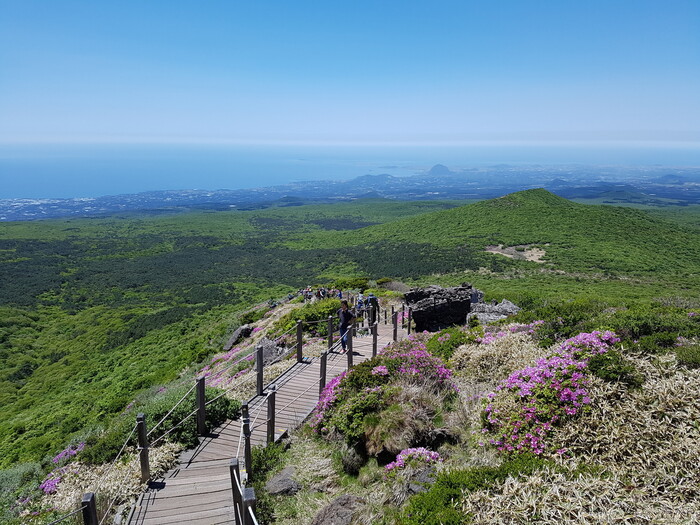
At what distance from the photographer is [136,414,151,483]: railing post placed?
693 centimetres

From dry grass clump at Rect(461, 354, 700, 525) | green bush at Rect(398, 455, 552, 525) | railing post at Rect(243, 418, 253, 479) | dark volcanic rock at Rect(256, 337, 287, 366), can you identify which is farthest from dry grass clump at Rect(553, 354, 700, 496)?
dark volcanic rock at Rect(256, 337, 287, 366)

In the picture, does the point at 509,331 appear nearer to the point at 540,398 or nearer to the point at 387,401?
the point at 540,398

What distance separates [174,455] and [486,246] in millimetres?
57578

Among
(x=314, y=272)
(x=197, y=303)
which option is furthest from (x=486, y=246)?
(x=197, y=303)

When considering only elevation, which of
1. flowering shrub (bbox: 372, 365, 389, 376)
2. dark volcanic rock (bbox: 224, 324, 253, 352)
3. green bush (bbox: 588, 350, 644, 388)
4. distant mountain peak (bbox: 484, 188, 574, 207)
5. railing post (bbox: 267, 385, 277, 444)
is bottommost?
dark volcanic rock (bbox: 224, 324, 253, 352)

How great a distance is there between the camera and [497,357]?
10.6m

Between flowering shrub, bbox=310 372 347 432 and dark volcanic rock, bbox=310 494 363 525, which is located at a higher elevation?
dark volcanic rock, bbox=310 494 363 525

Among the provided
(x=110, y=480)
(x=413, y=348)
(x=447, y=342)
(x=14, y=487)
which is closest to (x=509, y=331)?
(x=447, y=342)

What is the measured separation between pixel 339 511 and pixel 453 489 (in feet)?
5.76

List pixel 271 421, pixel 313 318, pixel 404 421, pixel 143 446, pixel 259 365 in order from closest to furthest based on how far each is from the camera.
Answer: pixel 143 446 < pixel 404 421 < pixel 271 421 < pixel 259 365 < pixel 313 318

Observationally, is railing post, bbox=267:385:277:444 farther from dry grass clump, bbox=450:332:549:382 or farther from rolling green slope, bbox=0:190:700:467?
rolling green slope, bbox=0:190:700:467

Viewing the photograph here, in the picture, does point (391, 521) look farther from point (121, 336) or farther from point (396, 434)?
point (121, 336)

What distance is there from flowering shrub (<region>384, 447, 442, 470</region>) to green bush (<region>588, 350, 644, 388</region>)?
353 cm

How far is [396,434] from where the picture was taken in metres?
7.33
